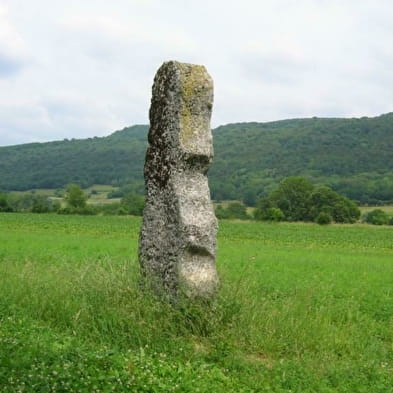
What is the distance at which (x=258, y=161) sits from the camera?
135750 mm

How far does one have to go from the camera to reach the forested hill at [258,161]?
111688 mm

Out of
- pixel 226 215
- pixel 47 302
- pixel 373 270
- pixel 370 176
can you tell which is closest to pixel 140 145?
pixel 370 176

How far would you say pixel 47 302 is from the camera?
1047cm

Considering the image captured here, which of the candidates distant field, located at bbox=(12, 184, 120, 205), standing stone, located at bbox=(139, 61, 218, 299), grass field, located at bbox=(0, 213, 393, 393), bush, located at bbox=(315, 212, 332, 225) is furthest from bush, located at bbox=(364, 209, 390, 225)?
standing stone, located at bbox=(139, 61, 218, 299)

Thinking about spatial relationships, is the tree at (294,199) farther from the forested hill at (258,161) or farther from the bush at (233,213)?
the forested hill at (258,161)

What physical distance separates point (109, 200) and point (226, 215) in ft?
164

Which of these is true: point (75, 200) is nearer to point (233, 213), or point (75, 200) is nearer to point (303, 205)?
point (233, 213)

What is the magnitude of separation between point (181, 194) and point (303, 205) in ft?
204

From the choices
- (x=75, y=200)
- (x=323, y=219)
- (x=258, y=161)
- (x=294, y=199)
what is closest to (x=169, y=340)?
(x=323, y=219)

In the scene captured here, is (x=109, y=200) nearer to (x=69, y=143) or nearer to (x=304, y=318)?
(x=69, y=143)

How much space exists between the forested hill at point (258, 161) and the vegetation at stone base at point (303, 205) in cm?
2740

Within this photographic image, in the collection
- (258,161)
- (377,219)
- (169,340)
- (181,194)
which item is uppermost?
(258,161)

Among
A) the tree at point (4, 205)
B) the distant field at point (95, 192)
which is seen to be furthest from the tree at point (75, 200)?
the distant field at point (95, 192)

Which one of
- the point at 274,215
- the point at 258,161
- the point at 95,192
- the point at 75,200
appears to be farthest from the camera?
the point at 258,161
